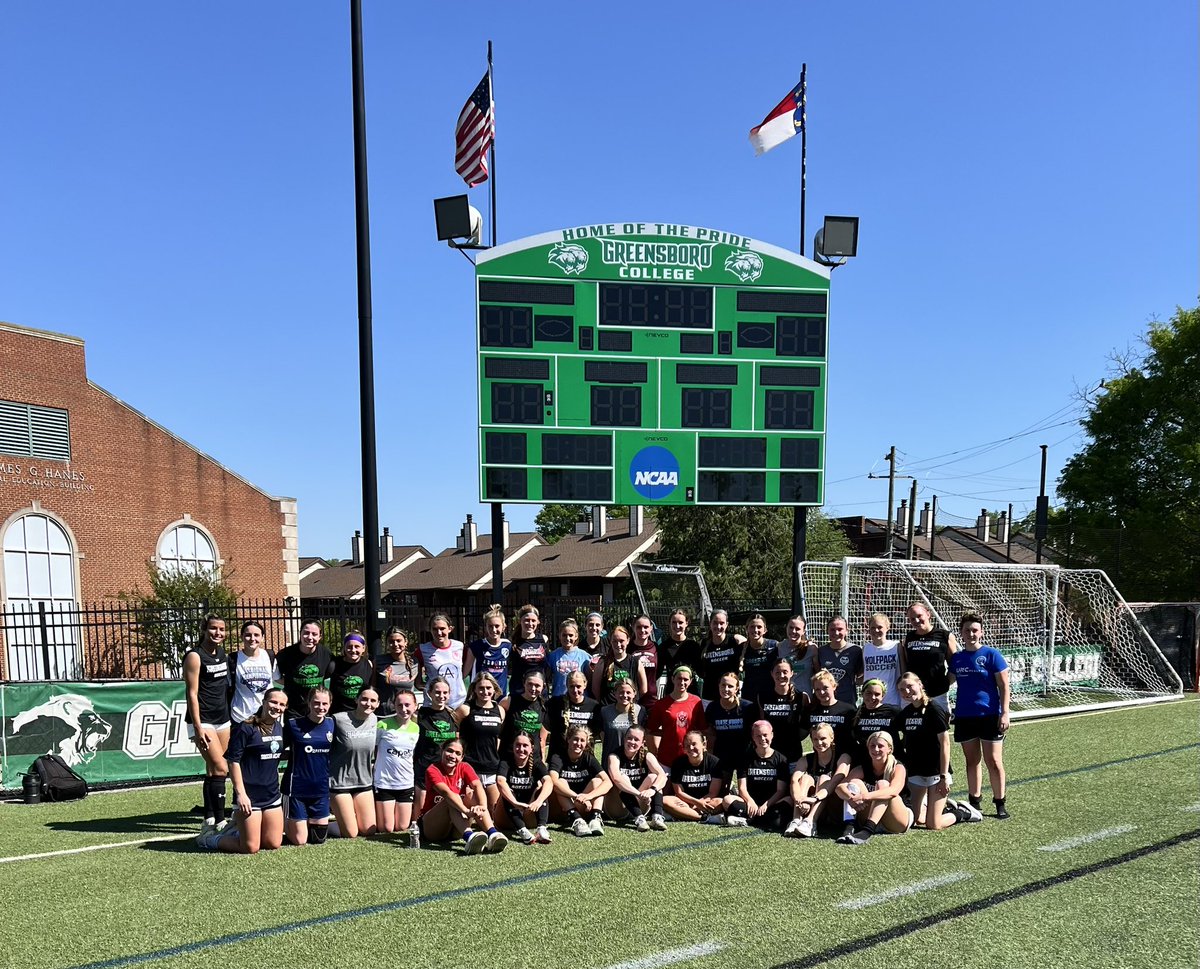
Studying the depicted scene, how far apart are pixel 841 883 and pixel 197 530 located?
26710mm

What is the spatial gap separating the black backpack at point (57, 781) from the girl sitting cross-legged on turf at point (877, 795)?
25.7 feet

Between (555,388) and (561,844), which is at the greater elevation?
(555,388)

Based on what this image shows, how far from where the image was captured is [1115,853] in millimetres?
6754

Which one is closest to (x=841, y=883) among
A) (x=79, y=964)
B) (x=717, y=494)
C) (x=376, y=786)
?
(x=376, y=786)

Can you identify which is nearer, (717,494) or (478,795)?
(478,795)

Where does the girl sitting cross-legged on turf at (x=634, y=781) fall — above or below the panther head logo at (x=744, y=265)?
below

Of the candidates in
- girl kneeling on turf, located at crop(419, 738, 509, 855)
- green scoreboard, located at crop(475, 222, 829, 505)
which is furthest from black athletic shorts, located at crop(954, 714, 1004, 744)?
green scoreboard, located at crop(475, 222, 829, 505)

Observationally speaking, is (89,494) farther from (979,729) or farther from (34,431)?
(979,729)

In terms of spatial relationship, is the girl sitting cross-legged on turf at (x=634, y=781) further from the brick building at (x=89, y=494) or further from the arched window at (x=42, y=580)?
the arched window at (x=42, y=580)

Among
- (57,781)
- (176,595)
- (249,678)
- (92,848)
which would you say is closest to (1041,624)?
(249,678)

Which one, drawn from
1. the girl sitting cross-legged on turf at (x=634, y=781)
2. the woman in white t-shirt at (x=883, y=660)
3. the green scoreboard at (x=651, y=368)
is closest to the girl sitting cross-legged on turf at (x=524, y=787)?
the girl sitting cross-legged on turf at (x=634, y=781)

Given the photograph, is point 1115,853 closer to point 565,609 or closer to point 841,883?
point 841,883

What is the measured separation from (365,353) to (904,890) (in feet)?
24.2

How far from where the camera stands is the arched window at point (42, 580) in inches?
938
